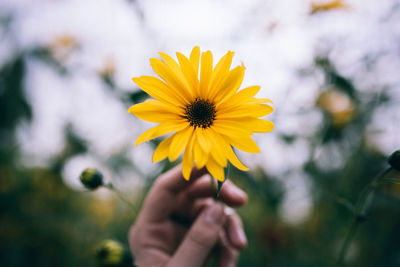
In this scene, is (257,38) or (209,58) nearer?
(209,58)

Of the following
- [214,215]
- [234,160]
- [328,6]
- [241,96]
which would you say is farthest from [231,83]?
[328,6]

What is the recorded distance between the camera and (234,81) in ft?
2.84

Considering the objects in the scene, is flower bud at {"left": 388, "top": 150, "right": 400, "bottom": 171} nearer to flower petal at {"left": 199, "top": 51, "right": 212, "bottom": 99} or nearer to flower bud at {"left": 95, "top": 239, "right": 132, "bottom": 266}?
flower petal at {"left": 199, "top": 51, "right": 212, "bottom": 99}

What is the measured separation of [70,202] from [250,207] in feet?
6.50

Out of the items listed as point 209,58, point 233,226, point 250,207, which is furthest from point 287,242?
point 209,58

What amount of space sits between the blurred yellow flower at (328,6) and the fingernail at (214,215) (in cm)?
150

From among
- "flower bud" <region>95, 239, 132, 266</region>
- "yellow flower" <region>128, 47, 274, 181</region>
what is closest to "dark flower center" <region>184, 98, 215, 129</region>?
"yellow flower" <region>128, 47, 274, 181</region>

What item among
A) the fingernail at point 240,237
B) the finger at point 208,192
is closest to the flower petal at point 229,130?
the finger at point 208,192

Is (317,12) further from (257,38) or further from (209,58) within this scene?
(209,58)

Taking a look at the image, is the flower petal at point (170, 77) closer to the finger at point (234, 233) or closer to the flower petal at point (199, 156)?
the flower petal at point (199, 156)

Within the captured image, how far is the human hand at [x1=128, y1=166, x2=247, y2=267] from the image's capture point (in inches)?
39.3

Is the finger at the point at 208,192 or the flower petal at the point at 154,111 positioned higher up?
the flower petal at the point at 154,111

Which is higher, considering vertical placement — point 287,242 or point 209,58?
point 209,58

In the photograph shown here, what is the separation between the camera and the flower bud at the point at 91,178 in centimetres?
108
